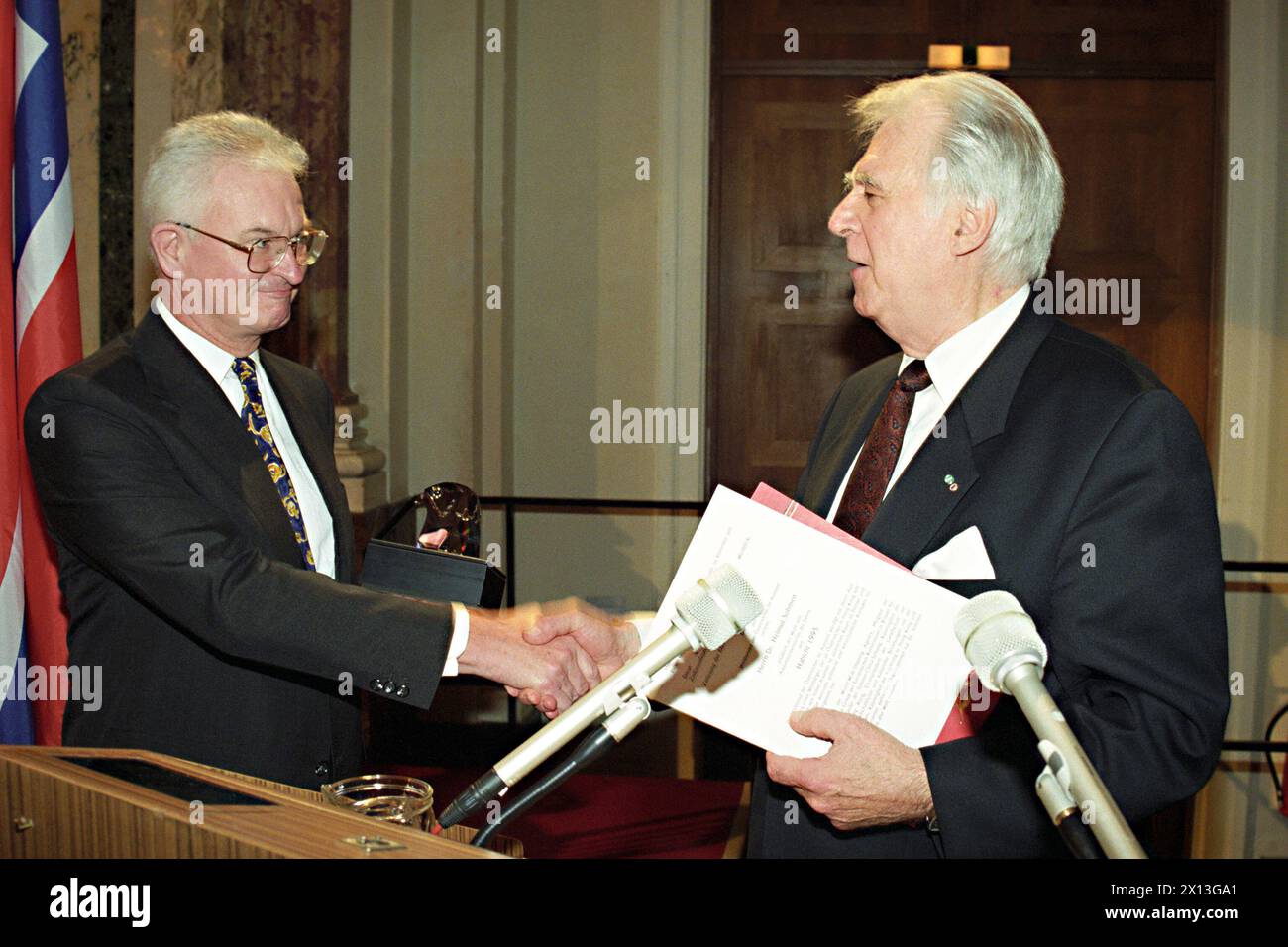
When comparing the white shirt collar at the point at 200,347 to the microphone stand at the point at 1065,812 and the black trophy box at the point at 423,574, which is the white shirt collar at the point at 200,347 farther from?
the microphone stand at the point at 1065,812

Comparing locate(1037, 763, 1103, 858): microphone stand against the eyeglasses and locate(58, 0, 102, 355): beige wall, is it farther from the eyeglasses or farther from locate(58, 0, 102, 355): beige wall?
locate(58, 0, 102, 355): beige wall

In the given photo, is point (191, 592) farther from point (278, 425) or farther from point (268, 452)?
point (278, 425)

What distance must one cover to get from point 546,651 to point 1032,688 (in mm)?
1349

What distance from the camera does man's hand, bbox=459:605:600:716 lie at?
7.07ft

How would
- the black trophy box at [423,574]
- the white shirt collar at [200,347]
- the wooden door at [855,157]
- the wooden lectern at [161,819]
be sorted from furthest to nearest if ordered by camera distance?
the wooden door at [855,157], the black trophy box at [423,574], the white shirt collar at [200,347], the wooden lectern at [161,819]

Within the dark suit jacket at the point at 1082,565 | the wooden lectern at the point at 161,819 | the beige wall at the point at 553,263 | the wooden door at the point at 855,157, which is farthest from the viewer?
the wooden door at the point at 855,157

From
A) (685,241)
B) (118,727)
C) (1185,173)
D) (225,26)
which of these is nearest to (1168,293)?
(1185,173)

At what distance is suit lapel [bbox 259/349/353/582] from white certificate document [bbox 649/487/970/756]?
1012 mm

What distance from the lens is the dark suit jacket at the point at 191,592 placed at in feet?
6.81

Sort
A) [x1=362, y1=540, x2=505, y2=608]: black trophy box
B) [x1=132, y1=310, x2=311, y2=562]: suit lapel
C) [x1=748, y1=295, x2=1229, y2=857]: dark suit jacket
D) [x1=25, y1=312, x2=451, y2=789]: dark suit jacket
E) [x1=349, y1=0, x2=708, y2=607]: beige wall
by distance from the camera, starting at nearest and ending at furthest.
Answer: [x1=748, y1=295, x2=1229, y2=857]: dark suit jacket < [x1=25, y1=312, x2=451, y2=789]: dark suit jacket < [x1=132, y1=310, x2=311, y2=562]: suit lapel < [x1=362, y1=540, x2=505, y2=608]: black trophy box < [x1=349, y1=0, x2=708, y2=607]: beige wall

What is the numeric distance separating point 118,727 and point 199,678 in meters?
0.15

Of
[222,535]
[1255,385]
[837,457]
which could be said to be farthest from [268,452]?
[1255,385]

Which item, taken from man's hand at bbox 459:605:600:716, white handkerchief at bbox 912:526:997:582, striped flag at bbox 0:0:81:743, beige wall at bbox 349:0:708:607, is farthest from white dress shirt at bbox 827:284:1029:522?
beige wall at bbox 349:0:708:607

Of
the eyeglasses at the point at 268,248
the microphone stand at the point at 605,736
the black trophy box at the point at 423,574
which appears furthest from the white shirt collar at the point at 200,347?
the microphone stand at the point at 605,736
